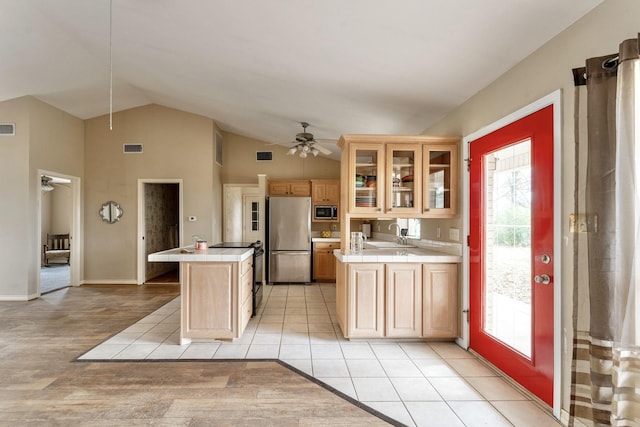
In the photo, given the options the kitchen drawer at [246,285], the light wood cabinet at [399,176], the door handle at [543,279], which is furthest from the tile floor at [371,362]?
the light wood cabinet at [399,176]

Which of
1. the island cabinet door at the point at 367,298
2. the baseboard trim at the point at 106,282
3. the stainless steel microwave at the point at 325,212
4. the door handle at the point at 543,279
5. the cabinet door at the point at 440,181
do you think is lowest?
the baseboard trim at the point at 106,282

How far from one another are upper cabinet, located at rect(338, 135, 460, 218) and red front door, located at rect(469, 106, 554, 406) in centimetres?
31

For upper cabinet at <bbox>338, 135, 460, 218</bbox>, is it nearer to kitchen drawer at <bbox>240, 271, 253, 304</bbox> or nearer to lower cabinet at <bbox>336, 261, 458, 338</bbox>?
lower cabinet at <bbox>336, 261, 458, 338</bbox>

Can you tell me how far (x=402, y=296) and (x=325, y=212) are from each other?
3.62 m

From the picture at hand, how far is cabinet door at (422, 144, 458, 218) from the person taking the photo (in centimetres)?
326

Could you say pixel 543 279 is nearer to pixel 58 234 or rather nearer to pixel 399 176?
pixel 399 176

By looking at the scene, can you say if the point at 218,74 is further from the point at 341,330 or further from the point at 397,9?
the point at 341,330

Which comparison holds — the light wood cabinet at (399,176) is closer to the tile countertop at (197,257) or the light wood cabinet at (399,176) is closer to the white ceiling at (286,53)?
the white ceiling at (286,53)

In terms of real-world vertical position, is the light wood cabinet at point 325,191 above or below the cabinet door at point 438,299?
above

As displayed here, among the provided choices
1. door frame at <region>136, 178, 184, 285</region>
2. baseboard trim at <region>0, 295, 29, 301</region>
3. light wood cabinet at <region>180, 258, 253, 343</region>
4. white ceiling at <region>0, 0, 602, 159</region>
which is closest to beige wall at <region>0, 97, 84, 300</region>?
baseboard trim at <region>0, 295, 29, 301</region>

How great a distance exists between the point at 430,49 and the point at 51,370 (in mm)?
3903

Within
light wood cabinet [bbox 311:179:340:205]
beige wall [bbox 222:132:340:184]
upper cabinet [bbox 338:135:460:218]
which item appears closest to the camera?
upper cabinet [bbox 338:135:460:218]

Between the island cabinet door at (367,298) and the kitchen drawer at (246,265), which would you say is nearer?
the island cabinet door at (367,298)

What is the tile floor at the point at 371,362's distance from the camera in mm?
2090
